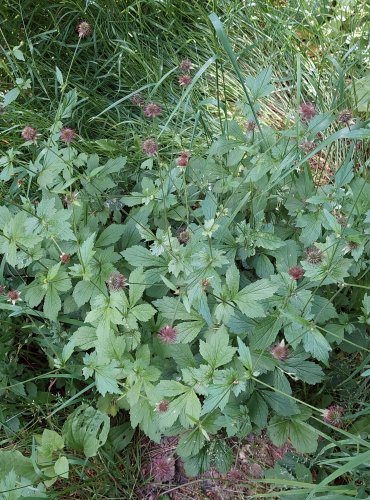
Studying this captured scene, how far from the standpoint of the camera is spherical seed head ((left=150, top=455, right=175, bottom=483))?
187 centimetres

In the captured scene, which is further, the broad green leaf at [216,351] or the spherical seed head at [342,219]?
the spherical seed head at [342,219]

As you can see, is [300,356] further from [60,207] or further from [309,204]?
[60,207]

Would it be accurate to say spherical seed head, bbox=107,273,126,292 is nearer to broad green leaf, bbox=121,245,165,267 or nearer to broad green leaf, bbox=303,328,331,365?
broad green leaf, bbox=121,245,165,267

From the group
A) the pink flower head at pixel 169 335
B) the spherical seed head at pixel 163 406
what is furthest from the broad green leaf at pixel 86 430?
the pink flower head at pixel 169 335

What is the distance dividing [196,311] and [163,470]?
0.58m

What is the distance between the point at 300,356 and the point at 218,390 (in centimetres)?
32

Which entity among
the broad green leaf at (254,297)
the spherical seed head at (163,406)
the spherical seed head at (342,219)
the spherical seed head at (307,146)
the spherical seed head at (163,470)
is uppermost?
the spherical seed head at (307,146)

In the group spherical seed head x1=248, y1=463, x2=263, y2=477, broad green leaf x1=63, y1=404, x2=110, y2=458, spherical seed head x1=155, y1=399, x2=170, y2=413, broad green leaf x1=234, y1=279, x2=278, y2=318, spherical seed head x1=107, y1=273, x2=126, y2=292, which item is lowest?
broad green leaf x1=63, y1=404, x2=110, y2=458

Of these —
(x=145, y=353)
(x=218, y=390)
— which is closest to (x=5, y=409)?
(x=145, y=353)

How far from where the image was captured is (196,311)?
1.65 m

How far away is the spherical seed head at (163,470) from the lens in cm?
187

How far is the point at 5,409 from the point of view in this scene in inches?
79.0

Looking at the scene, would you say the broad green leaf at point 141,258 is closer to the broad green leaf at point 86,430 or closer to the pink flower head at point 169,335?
the pink flower head at point 169,335

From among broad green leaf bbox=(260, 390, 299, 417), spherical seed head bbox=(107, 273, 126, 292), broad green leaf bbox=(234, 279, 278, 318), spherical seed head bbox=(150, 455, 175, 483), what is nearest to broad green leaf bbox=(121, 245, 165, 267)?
spherical seed head bbox=(107, 273, 126, 292)
